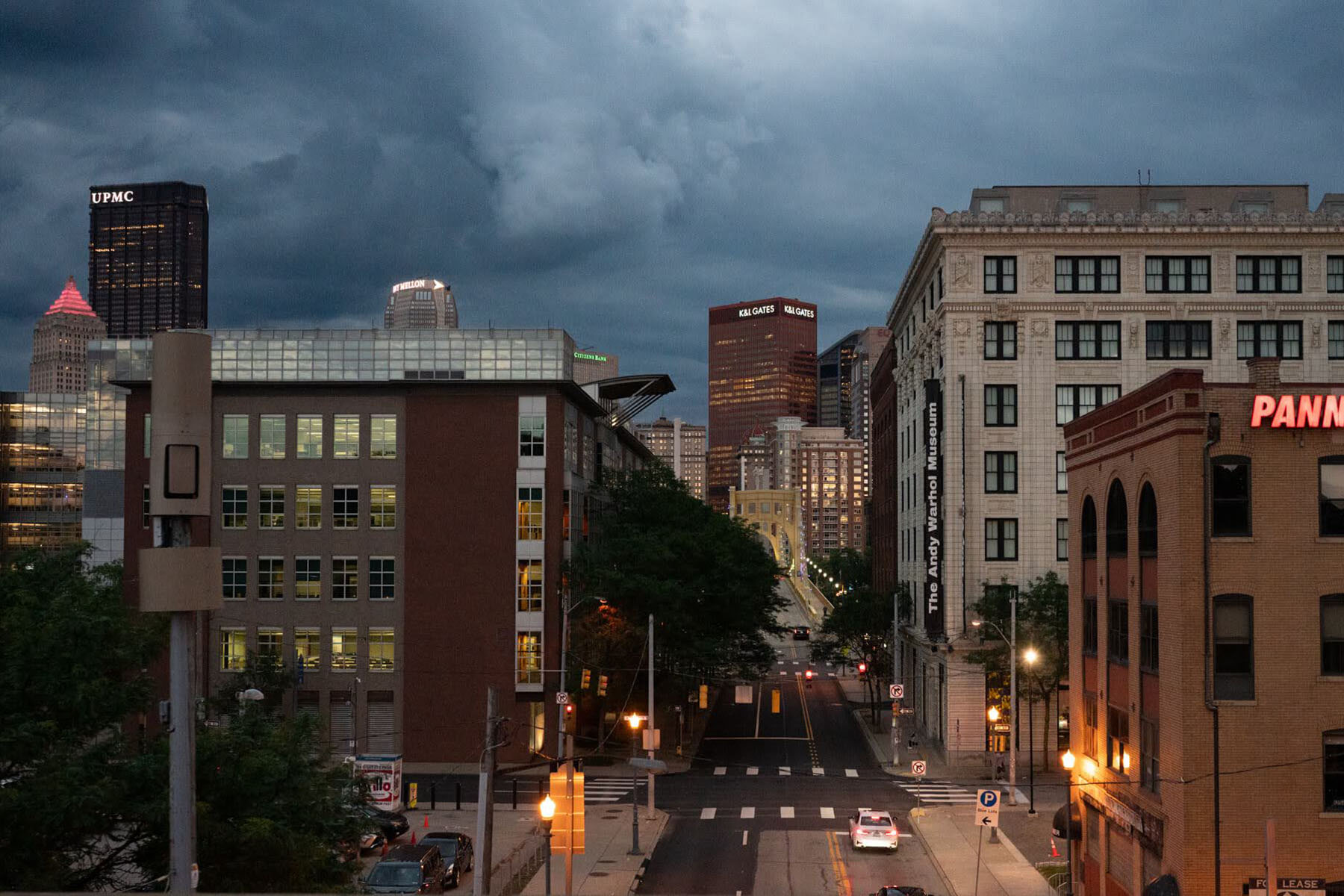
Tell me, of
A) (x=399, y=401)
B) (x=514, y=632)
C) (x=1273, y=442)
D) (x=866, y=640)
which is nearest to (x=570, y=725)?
(x=514, y=632)

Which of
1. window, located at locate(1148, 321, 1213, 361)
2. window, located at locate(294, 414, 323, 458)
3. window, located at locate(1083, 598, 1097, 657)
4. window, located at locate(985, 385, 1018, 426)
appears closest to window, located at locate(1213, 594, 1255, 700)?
window, located at locate(1083, 598, 1097, 657)

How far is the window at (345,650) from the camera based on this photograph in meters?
68.2

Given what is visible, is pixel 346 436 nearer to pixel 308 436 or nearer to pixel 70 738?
pixel 308 436

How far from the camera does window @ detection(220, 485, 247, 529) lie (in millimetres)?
69375

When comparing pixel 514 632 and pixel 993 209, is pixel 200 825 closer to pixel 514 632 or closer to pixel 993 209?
pixel 514 632

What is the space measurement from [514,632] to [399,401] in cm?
1410

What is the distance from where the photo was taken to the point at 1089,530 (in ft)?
130

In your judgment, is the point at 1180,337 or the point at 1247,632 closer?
the point at 1247,632

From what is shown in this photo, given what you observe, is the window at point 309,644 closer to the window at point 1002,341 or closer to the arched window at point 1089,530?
the window at point 1002,341

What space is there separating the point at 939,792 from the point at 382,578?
30983 mm

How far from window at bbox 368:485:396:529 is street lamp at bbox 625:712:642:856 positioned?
1725 cm

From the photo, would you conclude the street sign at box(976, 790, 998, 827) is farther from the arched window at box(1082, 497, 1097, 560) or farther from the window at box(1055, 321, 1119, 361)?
the window at box(1055, 321, 1119, 361)

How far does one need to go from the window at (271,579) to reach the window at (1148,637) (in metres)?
48.6

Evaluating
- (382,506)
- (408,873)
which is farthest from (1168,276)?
(408,873)
